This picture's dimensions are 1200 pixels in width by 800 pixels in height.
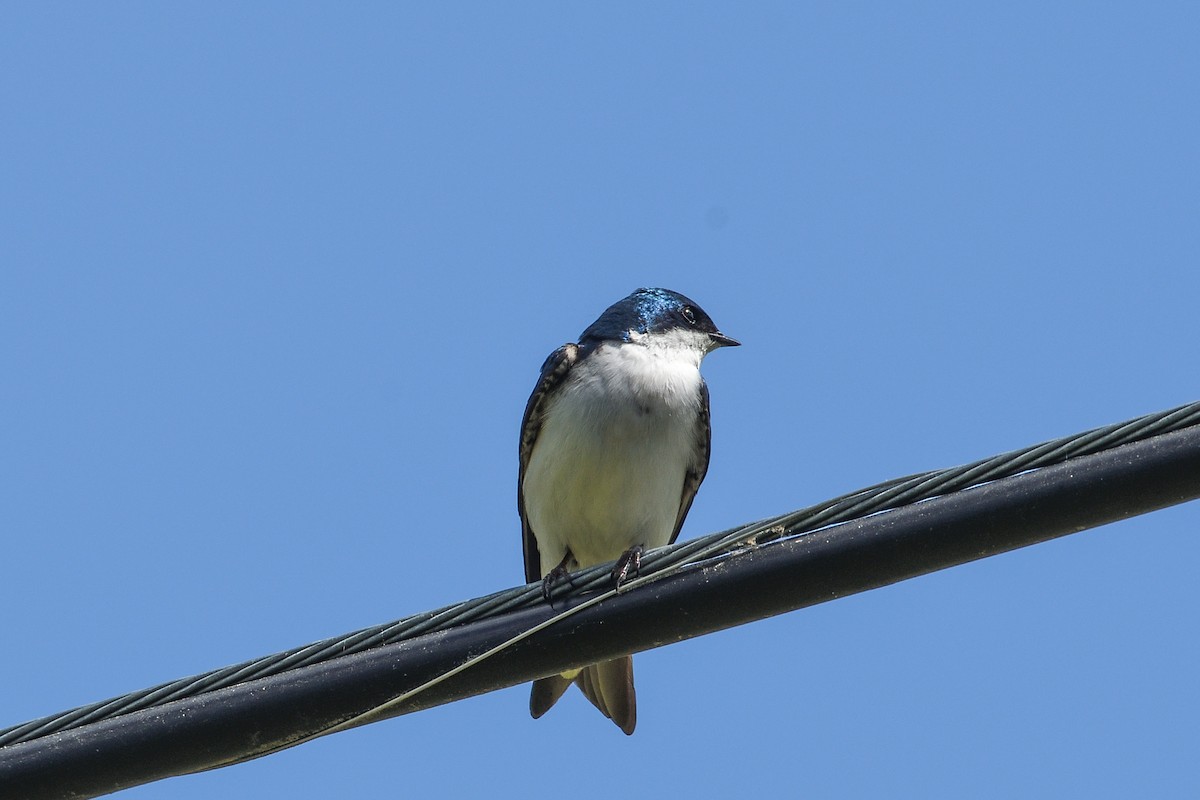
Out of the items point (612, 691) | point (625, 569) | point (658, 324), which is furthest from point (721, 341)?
point (625, 569)

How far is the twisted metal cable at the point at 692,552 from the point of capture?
3.81 m

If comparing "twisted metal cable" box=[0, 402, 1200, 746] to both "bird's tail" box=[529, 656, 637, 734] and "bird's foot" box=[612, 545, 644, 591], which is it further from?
"bird's tail" box=[529, 656, 637, 734]

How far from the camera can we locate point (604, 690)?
21.8ft

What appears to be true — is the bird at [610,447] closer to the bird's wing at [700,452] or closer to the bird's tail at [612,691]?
the bird's wing at [700,452]

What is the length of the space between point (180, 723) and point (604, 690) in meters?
2.87

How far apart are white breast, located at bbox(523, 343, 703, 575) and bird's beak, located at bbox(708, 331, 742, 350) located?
3.21ft

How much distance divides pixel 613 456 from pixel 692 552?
317 cm

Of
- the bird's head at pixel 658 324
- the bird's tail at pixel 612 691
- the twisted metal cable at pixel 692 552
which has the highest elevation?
the bird's head at pixel 658 324

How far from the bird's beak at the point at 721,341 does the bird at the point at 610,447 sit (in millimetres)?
639

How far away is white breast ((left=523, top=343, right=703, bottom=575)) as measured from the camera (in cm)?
745

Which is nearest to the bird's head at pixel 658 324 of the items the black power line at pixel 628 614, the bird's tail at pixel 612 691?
the bird's tail at pixel 612 691

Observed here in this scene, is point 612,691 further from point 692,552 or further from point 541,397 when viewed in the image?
point 692,552

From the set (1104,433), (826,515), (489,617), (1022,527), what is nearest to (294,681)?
(489,617)

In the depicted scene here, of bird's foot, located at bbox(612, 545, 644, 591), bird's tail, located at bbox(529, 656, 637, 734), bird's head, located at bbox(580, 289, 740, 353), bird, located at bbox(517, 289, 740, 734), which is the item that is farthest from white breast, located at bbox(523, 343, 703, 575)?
bird's foot, located at bbox(612, 545, 644, 591)
